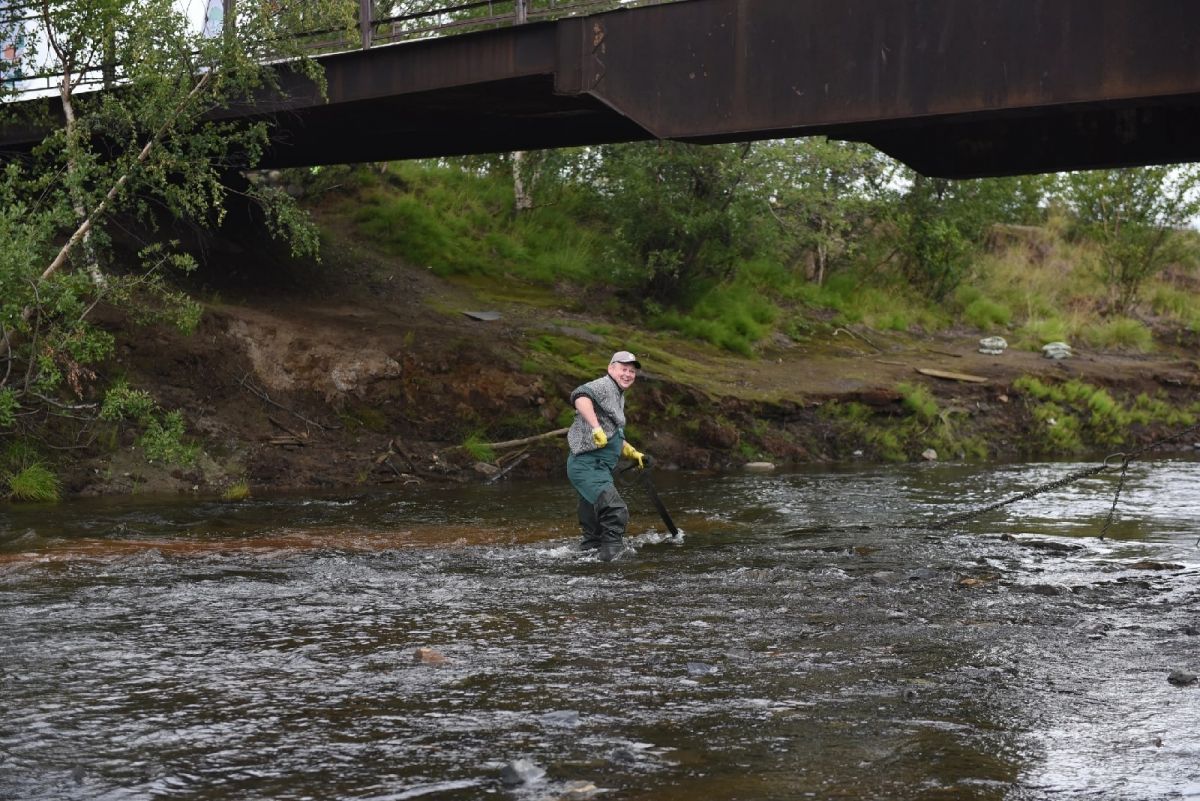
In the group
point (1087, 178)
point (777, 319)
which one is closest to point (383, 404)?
point (777, 319)

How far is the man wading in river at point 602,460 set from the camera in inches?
469

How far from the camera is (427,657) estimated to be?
7.93 metres

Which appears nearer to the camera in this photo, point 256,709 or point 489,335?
point 256,709

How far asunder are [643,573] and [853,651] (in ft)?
10.5

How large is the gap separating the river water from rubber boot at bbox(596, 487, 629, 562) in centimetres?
17

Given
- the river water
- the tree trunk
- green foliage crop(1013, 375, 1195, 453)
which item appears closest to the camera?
the river water

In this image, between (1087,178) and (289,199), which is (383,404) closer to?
(289,199)

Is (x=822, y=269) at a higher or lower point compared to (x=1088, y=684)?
higher

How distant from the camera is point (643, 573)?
437 inches

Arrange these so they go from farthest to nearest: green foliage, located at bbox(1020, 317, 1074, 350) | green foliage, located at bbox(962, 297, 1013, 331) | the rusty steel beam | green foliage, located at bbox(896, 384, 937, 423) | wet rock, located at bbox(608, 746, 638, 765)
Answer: green foliage, located at bbox(962, 297, 1013, 331), green foliage, located at bbox(1020, 317, 1074, 350), green foliage, located at bbox(896, 384, 937, 423), the rusty steel beam, wet rock, located at bbox(608, 746, 638, 765)

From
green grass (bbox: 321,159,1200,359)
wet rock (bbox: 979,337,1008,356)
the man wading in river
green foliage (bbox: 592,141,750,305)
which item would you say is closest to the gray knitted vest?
the man wading in river

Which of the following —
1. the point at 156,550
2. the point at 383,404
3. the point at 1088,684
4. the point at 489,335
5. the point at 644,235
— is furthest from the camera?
the point at 644,235

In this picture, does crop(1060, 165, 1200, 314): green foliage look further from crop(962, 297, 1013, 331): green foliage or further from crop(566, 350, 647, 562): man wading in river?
crop(566, 350, 647, 562): man wading in river

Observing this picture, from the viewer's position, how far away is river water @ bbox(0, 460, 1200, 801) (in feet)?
19.2
